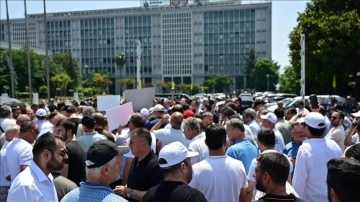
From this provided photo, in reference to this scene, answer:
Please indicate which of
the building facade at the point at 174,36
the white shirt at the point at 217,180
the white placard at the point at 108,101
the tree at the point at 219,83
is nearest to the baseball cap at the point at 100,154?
the white shirt at the point at 217,180

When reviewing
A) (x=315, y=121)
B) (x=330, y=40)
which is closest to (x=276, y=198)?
(x=315, y=121)

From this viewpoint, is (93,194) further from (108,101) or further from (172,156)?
(108,101)

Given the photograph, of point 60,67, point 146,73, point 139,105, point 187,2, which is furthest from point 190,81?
point 139,105

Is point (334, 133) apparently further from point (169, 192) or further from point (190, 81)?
point (190, 81)

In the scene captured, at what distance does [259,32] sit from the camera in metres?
112

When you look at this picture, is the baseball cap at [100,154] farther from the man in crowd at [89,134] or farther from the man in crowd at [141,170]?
the man in crowd at [89,134]

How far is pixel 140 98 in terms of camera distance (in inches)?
516

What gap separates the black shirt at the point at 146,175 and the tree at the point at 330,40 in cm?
2761

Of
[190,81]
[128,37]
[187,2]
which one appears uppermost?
[187,2]

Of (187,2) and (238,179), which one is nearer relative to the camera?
(238,179)

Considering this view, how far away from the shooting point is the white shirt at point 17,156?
5723mm

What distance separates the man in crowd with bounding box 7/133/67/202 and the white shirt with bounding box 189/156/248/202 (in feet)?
4.58

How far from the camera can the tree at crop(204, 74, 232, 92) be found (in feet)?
359

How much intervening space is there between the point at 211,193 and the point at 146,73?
115009 mm
